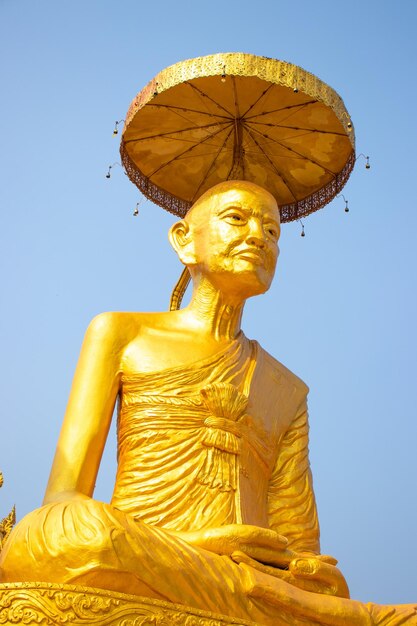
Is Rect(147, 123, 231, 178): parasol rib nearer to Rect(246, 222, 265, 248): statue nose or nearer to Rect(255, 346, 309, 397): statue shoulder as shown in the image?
Rect(246, 222, 265, 248): statue nose

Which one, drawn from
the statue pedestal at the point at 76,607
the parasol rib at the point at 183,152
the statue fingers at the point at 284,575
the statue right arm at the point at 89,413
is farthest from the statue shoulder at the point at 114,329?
the statue pedestal at the point at 76,607

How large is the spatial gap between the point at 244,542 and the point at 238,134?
2.80 m

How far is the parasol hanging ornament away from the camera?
5730mm

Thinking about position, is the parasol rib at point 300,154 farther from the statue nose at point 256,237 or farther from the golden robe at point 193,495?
the golden robe at point 193,495

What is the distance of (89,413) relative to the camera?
5.24 metres

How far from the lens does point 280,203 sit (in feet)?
22.1

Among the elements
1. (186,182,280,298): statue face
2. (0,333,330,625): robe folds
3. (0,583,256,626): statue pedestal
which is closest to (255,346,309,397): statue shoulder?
(0,333,330,625): robe folds

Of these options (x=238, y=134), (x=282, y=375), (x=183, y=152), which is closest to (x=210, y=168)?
(x=183, y=152)

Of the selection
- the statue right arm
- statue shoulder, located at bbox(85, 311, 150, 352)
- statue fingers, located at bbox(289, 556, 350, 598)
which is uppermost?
statue shoulder, located at bbox(85, 311, 150, 352)

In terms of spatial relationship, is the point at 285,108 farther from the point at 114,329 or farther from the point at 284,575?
the point at 284,575

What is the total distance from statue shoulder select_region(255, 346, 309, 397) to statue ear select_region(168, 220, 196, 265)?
0.73 metres

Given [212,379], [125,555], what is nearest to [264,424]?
A: [212,379]

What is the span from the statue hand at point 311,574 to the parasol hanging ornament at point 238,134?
2.71 metres

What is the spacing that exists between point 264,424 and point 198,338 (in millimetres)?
668
